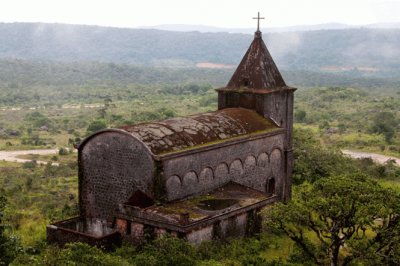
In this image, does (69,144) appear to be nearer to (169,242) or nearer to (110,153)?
(110,153)

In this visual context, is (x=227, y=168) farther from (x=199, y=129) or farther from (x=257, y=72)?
(x=257, y=72)

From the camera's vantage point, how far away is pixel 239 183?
2398cm

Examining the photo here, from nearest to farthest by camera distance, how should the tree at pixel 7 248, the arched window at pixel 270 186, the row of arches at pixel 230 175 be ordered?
the tree at pixel 7 248 < the row of arches at pixel 230 175 < the arched window at pixel 270 186

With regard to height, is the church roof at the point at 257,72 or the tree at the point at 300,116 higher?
the church roof at the point at 257,72

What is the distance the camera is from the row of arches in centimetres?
2108

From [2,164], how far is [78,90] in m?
69.5

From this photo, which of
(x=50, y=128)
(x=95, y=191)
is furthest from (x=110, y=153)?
(x=50, y=128)

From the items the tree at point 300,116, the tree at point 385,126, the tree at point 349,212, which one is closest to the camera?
the tree at point 349,212

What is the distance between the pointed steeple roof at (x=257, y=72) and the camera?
26859 millimetres

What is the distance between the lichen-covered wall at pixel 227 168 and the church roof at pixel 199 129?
0.41 meters

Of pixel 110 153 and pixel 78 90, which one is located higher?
pixel 110 153

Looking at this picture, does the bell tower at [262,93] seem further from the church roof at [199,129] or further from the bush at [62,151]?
the bush at [62,151]

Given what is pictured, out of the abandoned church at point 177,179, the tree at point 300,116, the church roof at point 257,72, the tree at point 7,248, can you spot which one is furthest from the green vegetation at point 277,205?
the church roof at point 257,72

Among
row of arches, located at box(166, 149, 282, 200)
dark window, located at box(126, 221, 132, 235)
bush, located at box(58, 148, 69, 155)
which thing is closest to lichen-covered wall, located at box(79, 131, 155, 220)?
row of arches, located at box(166, 149, 282, 200)
